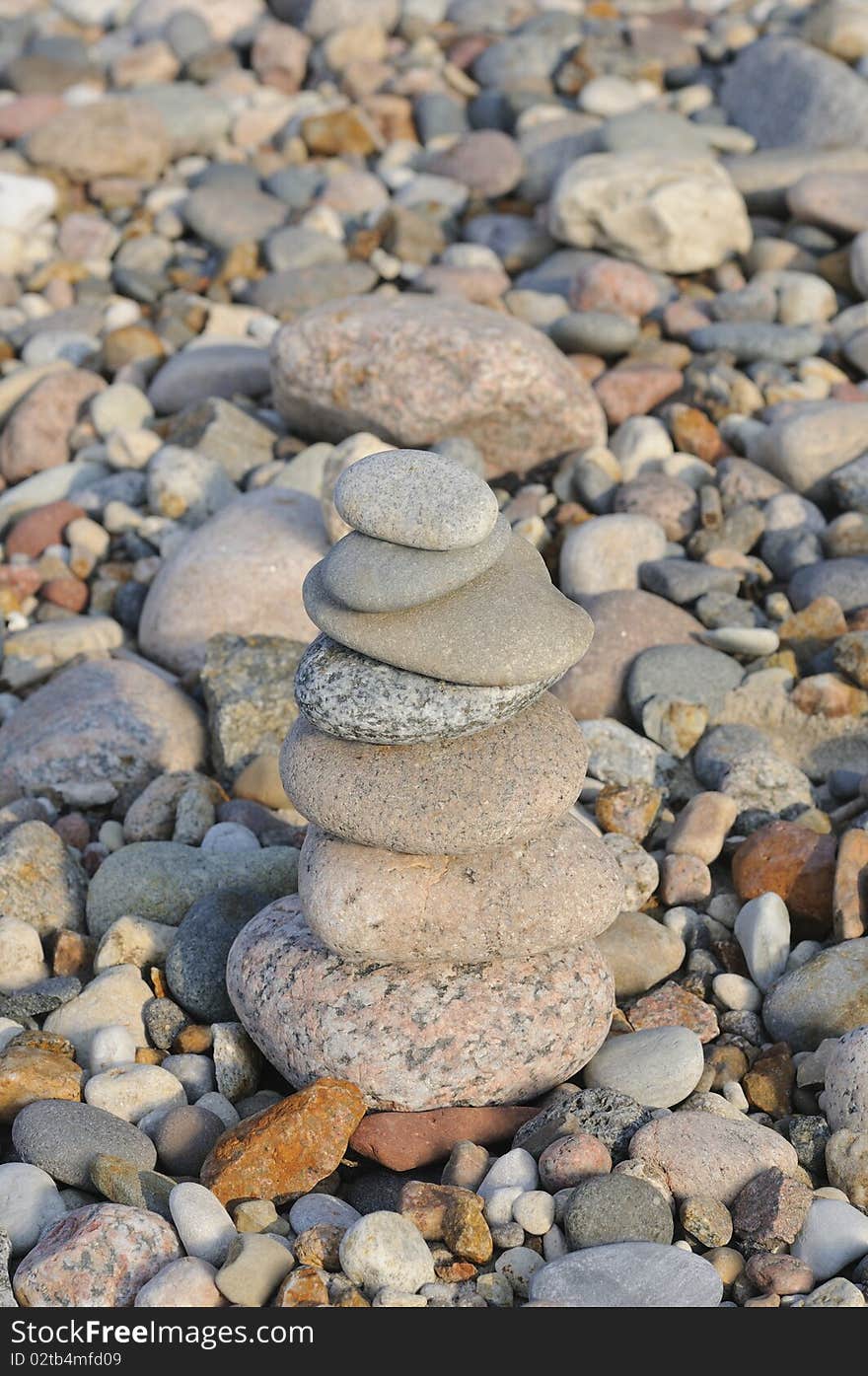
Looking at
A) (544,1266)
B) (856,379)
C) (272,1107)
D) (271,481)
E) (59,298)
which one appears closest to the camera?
(544,1266)

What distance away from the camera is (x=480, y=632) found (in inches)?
169

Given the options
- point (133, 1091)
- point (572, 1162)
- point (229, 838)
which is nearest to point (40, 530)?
point (229, 838)

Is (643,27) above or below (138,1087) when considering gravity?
above

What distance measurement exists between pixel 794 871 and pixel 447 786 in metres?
1.70

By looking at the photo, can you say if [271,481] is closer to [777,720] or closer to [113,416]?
[113,416]

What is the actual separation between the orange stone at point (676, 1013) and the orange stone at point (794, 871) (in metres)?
0.62

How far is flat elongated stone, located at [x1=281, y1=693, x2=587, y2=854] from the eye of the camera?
14.4 ft

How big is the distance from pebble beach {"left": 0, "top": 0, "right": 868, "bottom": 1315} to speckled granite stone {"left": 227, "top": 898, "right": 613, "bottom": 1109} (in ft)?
0.05

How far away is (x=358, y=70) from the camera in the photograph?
44.7ft

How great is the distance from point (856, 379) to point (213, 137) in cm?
683

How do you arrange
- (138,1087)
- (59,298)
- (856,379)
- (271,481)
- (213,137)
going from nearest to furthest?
(138,1087) → (271,481) → (856,379) → (59,298) → (213,137)

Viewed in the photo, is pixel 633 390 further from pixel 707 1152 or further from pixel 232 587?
pixel 707 1152

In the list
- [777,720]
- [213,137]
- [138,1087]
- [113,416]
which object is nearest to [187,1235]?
[138,1087]

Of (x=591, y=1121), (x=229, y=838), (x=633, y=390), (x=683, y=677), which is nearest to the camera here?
(x=591, y=1121)
